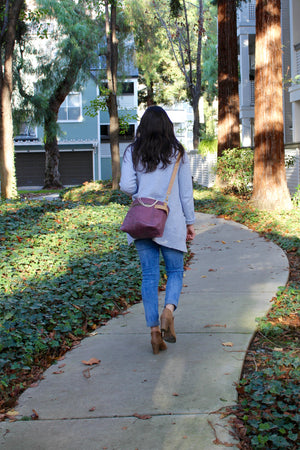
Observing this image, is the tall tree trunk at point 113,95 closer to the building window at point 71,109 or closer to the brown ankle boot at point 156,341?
the brown ankle boot at point 156,341

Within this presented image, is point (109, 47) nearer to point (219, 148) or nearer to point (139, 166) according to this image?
point (219, 148)

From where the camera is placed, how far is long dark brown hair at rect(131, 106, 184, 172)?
4.37 m

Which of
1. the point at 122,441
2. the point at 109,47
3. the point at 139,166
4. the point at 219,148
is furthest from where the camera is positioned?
the point at 109,47

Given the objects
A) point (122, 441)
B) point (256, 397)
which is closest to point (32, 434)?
point (122, 441)

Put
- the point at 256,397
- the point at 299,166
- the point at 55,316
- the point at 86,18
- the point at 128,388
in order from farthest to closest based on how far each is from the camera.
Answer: the point at 86,18, the point at 299,166, the point at 55,316, the point at 128,388, the point at 256,397

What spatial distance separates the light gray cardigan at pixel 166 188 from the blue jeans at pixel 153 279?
0.10 metres

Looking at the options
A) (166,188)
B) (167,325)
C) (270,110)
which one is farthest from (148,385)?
(270,110)

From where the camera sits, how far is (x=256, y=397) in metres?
3.38

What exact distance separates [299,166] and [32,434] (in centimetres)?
1217

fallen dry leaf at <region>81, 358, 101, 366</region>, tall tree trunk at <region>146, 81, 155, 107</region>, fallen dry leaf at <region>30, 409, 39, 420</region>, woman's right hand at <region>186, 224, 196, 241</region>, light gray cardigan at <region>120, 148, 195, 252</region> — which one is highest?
tall tree trunk at <region>146, 81, 155, 107</region>

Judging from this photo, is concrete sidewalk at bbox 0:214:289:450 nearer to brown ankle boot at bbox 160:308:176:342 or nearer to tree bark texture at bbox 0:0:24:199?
brown ankle boot at bbox 160:308:176:342

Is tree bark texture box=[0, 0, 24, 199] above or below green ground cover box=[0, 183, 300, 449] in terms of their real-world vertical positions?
above

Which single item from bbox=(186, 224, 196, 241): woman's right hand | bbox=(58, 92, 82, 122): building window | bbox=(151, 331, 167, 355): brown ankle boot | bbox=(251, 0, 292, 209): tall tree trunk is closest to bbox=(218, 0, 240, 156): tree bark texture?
bbox=(251, 0, 292, 209): tall tree trunk

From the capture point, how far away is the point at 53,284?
641cm
